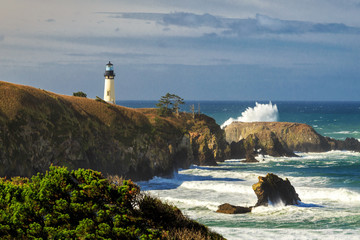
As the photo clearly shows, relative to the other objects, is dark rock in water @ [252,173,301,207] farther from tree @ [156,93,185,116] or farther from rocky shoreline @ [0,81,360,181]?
tree @ [156,93,185,116]

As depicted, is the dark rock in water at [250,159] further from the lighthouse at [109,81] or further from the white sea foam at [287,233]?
the white sea foam at [287,233]

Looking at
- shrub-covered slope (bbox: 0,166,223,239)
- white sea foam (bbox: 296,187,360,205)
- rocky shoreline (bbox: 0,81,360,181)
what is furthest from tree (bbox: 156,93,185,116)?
shrub-covered slope (bbox: 0,166,223,239)

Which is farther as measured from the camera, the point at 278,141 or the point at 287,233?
the point at 278,141

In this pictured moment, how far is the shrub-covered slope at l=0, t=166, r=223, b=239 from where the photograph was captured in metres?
18.0

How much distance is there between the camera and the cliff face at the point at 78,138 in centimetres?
4656

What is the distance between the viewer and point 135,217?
1884cm

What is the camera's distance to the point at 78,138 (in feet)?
173

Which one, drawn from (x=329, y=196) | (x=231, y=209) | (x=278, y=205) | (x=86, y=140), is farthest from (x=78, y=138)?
(x=329, y=196)

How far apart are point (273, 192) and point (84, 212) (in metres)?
25.7

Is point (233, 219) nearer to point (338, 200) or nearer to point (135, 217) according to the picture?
point (338, 200)

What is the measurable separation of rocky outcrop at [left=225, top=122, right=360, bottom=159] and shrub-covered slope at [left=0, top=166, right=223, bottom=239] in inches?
2487

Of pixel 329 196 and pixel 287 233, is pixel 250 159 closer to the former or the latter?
pixel 329 196

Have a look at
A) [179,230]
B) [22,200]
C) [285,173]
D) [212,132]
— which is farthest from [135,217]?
[212,132]

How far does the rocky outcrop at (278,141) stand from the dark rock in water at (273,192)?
38660mm
